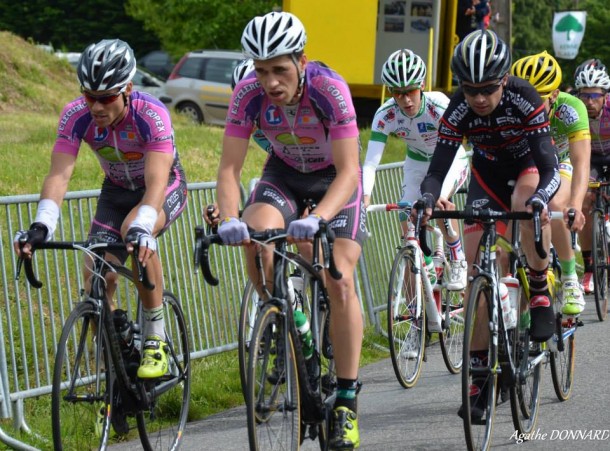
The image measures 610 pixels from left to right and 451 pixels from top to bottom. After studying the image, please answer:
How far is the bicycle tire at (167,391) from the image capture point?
6.34 metres

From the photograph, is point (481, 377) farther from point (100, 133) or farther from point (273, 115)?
point (100, 133)

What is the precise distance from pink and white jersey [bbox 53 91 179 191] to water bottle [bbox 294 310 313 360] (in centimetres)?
128

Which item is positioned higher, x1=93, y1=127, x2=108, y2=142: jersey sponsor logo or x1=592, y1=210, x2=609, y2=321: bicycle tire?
x1=93, y1=127, x2=108, y2=142: jersey sponsor logo

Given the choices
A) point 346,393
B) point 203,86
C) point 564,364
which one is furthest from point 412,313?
point 203,86

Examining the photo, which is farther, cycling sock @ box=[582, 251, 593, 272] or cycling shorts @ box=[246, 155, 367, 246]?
cycling sock @ box=[582, 251, 593, 272]

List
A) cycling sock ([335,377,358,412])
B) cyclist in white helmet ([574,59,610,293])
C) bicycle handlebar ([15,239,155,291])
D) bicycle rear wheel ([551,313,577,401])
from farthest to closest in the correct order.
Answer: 1. cyclist in white helmet ([574,59,610,293])
2. bicycle rear wheel ([551,313,577,401])
3. cycling sock ([335,377,358,412])
4. bicycle handlebar ([15,239,155,291])

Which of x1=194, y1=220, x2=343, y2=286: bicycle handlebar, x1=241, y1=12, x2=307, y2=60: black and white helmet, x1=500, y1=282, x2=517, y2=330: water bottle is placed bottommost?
x1=500, y1=282, x2=517, y2=330: water bottle

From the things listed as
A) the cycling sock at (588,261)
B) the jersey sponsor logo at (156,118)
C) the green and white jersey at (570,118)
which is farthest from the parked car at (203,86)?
the jersey sponsor logo at (156,118)

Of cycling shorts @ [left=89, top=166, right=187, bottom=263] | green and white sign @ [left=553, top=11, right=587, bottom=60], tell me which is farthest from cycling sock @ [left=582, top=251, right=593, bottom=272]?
green and white sign @ [left=553, top=11, right=587, bottom=60]

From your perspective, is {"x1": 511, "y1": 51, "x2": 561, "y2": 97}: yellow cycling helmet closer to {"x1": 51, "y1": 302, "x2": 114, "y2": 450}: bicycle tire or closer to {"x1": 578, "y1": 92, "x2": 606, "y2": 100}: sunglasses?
{"x1": 51, "y1": 302, "x2": 114, "y2": 450}: bicycle tire

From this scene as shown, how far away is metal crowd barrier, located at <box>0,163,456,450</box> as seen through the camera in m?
7.21

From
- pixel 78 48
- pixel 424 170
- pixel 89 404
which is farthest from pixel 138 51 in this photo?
pixel 89 404

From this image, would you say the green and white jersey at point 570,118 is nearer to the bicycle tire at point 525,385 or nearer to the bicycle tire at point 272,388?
the bicycle tire at point 525,385

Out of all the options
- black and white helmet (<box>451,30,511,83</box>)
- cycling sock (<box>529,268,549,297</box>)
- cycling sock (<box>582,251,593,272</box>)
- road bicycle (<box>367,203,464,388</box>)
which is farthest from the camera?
cycling sock (<box>582,251,593,272</box>)
